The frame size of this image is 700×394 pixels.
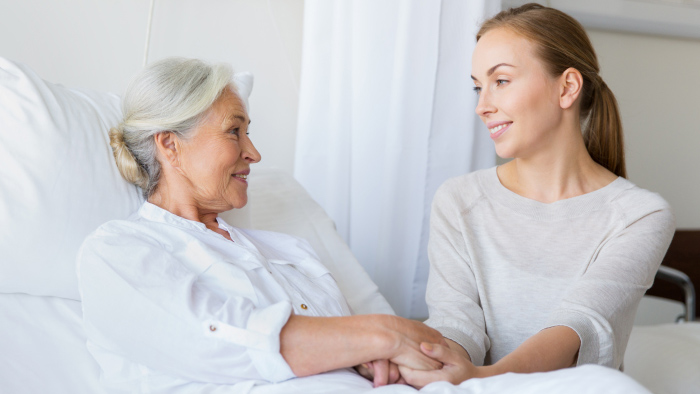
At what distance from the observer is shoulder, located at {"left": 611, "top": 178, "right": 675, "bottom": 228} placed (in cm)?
135

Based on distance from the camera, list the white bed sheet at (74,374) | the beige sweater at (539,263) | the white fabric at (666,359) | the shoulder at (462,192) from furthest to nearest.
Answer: the white fabric at (666,359)
the shoulder at (462,192)
the beige sweater at (539,263)
the white bed sheet at (74,374)

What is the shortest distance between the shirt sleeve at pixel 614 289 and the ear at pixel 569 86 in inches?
11.3

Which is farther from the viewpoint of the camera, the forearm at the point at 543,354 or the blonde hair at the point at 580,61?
the blonde hair at the point at 580,61

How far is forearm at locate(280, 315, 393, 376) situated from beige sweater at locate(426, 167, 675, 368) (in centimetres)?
25

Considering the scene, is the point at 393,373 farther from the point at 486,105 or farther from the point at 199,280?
the point at 486,105

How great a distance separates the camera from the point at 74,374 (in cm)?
121

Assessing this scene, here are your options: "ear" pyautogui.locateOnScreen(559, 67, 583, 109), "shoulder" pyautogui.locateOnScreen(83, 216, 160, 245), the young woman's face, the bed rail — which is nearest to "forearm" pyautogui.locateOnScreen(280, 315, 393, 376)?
"shoulder" pyautogui.locateOnScreen(83, 216, 160, 245)

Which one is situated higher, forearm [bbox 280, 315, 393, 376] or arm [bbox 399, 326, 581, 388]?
forearm [bbox 280, 315, 393, 376]

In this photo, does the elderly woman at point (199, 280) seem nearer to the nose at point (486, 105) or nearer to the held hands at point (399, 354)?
the held hands at point (399, 354)

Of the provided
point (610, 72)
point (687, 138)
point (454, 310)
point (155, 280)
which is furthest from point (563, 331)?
point (687, 138)

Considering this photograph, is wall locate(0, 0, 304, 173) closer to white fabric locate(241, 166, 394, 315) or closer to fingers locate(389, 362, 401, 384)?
white fabric locate(241, 166, 394, 315)

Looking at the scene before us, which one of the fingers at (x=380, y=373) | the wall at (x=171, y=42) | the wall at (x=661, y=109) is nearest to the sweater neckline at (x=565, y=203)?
the fingers at (x=380, y=373)

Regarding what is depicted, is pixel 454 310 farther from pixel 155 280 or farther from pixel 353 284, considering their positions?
pixel 155 280

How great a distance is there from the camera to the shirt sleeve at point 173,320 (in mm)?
1019
